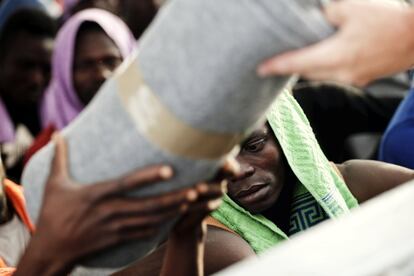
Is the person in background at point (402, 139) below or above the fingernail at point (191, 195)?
below

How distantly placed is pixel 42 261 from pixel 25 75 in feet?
8.45

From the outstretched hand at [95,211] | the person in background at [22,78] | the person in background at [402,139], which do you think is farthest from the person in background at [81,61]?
the outstretched hand at [95,211]

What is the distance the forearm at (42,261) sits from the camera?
52.9 inches

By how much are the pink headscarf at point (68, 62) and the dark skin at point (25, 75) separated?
0.28ft

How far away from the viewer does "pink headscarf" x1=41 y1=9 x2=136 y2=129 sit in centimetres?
365

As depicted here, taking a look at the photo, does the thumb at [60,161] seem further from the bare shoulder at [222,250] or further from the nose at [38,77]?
the nose at [38,77]

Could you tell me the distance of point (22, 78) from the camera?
151 inches

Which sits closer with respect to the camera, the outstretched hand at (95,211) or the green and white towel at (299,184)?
the outstretched hand at (95,211)

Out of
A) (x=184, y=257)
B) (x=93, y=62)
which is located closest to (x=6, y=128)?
(x=93, y=62)

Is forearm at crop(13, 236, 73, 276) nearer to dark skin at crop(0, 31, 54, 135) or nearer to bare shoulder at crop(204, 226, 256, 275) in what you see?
bare shoulder at crop(204, 226, 256, 275)

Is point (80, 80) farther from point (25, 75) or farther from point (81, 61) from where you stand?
point (25, 75)

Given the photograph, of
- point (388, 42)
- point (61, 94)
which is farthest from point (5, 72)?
point (388, 42)

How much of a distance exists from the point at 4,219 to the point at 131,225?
1.24m

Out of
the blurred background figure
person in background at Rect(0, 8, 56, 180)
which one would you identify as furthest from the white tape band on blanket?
the blurred background figure
